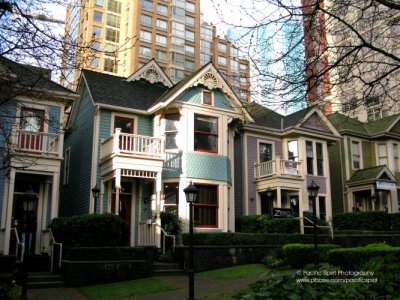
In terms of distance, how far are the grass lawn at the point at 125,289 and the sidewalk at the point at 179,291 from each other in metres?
0.29

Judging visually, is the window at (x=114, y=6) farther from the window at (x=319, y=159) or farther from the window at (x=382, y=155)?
the window at (x=319, y=159)

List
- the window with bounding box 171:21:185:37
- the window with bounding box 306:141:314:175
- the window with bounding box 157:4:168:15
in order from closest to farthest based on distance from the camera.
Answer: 1. the window with bounding box 306:141:314:175
2. the window with bounding box 157:4:168:15
3. the window with bounding box 171:21:185:37

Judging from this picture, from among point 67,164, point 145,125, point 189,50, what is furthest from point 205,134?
point 189,50

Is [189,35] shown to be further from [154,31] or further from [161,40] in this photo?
[154,31]

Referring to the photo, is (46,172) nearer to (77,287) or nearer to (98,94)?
(98,94)

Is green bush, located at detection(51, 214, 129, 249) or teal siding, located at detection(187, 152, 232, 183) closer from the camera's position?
green bush, located at detection(51, 214, 129, 249)

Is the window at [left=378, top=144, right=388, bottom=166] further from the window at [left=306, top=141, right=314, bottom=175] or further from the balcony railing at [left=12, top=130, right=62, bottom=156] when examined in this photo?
the balcony railing at [left=12, top=130, right=62, bottom=156]

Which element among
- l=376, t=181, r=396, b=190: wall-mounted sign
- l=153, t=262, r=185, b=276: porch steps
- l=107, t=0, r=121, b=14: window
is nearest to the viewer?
l=153, t=262, r=185, b=276: porch steps

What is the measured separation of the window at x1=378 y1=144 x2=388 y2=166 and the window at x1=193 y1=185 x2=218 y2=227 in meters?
16.2

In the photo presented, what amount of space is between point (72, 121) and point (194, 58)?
50039 mm

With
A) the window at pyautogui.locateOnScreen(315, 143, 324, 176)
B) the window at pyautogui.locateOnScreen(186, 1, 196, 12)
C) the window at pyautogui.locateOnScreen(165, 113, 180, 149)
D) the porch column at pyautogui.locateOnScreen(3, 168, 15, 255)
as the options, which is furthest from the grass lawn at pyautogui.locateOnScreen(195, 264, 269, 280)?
the window at pyautogui.locateOnScreen(186, 1, 196, 12)

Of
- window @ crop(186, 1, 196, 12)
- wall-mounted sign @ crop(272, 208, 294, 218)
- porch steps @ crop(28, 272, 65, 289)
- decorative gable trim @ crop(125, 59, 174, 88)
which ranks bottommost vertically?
porch steps @ crop(28, 272, 65, 289)

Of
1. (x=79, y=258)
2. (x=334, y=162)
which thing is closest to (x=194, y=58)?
(x=334, y=162)

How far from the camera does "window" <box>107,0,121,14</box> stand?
68844mm
